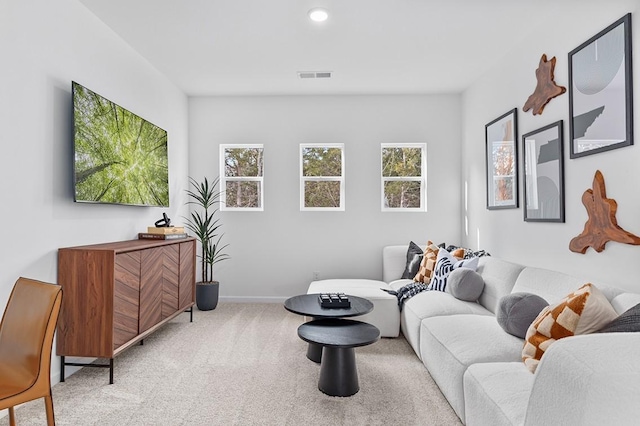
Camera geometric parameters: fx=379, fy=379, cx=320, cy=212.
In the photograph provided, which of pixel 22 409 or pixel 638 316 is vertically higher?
pixel 638 316

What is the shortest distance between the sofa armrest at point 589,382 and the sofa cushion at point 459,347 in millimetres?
970

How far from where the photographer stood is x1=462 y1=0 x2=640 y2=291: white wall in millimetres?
2191

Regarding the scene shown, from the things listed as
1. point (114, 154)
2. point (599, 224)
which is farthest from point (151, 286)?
point (599, 224)

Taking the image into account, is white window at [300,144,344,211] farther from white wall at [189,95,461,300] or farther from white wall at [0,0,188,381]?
white wall at [0,0,188,381]

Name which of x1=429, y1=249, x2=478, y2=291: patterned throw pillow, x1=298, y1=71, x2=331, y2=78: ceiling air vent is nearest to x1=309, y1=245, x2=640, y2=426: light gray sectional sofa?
x1=429, y1=249, x2=478, y2=291: patterned throw pillow

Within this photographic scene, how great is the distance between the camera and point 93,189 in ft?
9.34

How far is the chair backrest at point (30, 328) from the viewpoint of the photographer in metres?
1.65

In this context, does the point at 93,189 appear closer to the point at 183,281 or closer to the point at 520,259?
the point at 183,281

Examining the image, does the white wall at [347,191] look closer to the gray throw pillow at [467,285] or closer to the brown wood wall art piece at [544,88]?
the gray throw pillow at [467,285]

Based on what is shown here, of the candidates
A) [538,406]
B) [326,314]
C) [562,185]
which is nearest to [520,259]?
[562,185]

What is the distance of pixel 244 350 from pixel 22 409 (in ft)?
4.90

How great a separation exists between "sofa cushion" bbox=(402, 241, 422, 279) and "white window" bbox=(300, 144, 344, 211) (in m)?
1.11

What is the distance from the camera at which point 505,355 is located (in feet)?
6.77

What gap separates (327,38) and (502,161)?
206 centimetres
